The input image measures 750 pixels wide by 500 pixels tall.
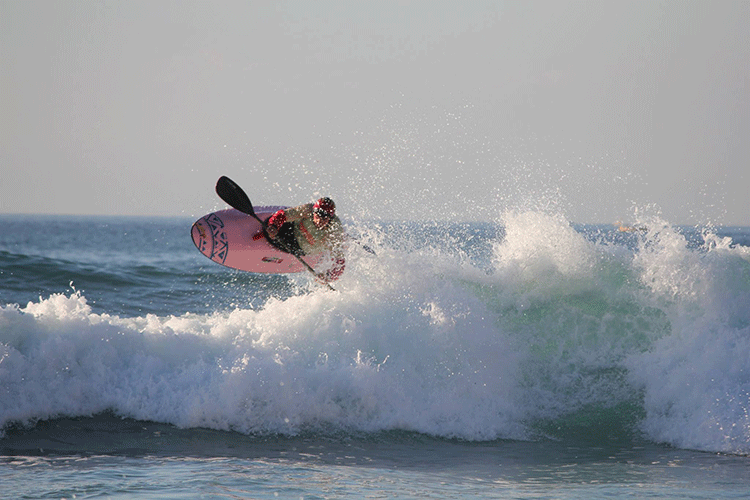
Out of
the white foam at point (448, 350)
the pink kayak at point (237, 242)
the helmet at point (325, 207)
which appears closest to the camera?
the white foam at point (448, 350)

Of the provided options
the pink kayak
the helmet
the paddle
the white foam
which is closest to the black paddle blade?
the paddle

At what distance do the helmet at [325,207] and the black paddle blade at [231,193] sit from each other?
48.7 inches

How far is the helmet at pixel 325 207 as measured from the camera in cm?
1032

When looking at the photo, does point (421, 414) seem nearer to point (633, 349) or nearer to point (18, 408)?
point (633, 349)

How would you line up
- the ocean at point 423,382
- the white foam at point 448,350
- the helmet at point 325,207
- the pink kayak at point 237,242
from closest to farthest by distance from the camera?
1. the ocean at point 423,382
2. the white foam at point 448,350
3. the helmet at point 325,207
4. the pink kayak at point 237,242

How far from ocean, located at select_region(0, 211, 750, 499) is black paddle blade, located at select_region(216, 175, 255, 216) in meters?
1.90

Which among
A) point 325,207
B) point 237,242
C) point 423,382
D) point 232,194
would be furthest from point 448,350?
point 232,194

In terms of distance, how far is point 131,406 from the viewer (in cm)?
779

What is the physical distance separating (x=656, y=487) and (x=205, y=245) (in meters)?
7.57

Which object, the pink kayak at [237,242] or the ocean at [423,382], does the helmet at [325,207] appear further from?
the pink kayak at [237,242]

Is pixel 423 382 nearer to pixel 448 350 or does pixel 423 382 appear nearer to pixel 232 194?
pixel 448 350

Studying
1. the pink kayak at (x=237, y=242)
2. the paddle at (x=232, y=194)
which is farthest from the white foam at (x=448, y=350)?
the paddle at (x=232, y=194)

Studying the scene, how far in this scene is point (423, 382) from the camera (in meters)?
8.51

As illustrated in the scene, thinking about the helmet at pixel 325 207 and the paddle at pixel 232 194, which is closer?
the helmet at pixel 325 207
